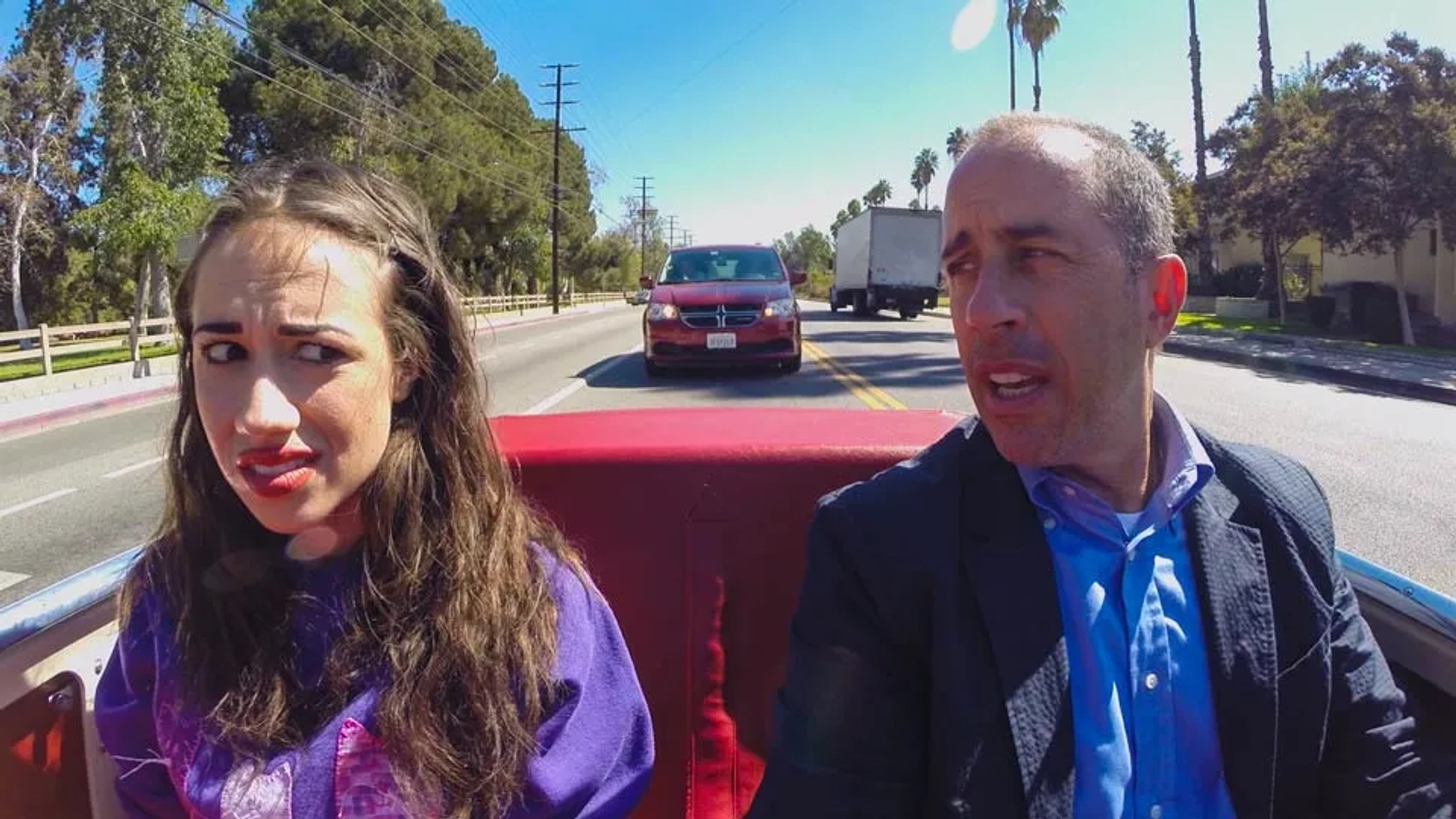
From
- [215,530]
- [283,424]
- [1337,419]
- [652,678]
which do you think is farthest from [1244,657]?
[1337,419]

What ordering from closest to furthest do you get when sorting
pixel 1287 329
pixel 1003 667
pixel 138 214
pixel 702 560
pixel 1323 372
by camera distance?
pixel 1003 667, pixel 702 560, pixel 1323 372, pixel 138 214, pixel 1287 329

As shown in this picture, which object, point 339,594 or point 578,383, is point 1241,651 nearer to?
point 339,594

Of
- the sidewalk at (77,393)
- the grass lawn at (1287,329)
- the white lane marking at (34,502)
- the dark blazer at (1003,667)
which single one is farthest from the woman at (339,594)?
the grass lawn at (1287,329)

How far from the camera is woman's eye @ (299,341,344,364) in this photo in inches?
59.7

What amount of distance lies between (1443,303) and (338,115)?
114 feet

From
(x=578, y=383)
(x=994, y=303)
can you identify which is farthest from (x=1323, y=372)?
(x=994, y=303)

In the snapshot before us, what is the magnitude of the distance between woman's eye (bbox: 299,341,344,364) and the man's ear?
1258 millimetres

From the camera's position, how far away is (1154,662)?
58.6 inches

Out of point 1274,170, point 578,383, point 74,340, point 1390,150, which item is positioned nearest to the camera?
point 578,383

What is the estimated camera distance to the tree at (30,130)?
30.6m

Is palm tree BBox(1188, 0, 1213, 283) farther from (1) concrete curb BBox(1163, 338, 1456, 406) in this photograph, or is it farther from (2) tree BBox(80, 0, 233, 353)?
(2) tree BBox(80, 0, 233, 353)

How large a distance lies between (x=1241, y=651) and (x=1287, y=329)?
2865 centimetres

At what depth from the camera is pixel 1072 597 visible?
4.96 ft

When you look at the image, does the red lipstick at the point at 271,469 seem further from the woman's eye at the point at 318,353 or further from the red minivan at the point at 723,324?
the red minivan at the point at 723,324
